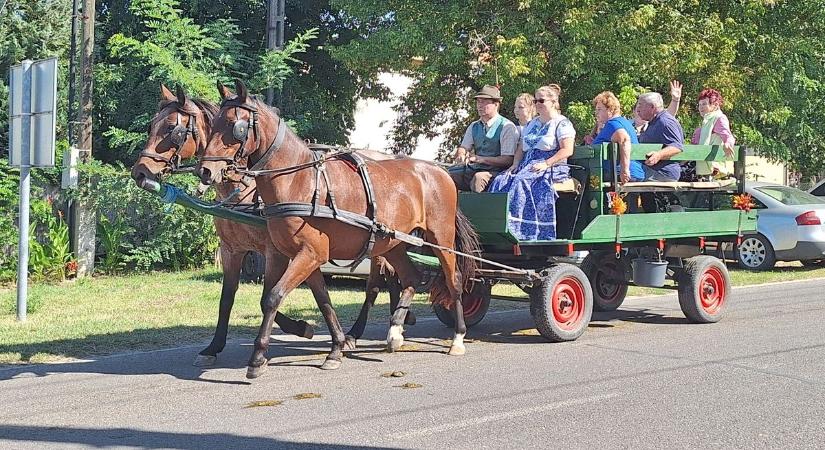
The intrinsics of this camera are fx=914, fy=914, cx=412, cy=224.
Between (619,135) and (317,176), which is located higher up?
(619,135)

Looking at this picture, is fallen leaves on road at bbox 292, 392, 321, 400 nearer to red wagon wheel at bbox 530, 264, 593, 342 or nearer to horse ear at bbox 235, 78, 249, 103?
horse ear at bbox 235, 78, 249, 103

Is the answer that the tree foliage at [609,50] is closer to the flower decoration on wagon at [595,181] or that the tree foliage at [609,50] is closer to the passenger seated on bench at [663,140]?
the passenger seated on bench at [663,140]

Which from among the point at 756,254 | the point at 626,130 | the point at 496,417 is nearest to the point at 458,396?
the point at 496,417

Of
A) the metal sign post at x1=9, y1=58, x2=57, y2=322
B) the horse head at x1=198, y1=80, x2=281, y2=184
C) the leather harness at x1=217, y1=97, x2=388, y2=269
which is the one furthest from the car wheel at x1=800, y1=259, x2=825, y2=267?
the metal sign post at x1=9, y1=58, x2=57, y2=322

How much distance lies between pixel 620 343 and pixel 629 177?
5.66ft

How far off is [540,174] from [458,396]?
2946 millimetres

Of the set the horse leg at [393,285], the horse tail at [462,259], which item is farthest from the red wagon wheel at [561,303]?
the horse leg at [393,285]

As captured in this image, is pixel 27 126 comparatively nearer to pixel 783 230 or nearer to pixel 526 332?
pixel 526 332

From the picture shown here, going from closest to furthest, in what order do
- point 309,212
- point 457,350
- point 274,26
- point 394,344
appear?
point 309,212 → point 457,350 → point 394,344 → point 274,26

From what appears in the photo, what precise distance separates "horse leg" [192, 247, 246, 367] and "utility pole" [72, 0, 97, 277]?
8.72m

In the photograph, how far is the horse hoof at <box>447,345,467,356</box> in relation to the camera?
27.2 feet

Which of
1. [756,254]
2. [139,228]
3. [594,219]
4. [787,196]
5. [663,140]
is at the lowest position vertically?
[756,254]

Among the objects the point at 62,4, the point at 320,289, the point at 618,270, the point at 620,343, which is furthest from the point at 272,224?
the point at 62,4

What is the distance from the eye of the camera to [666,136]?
987 centimetres
